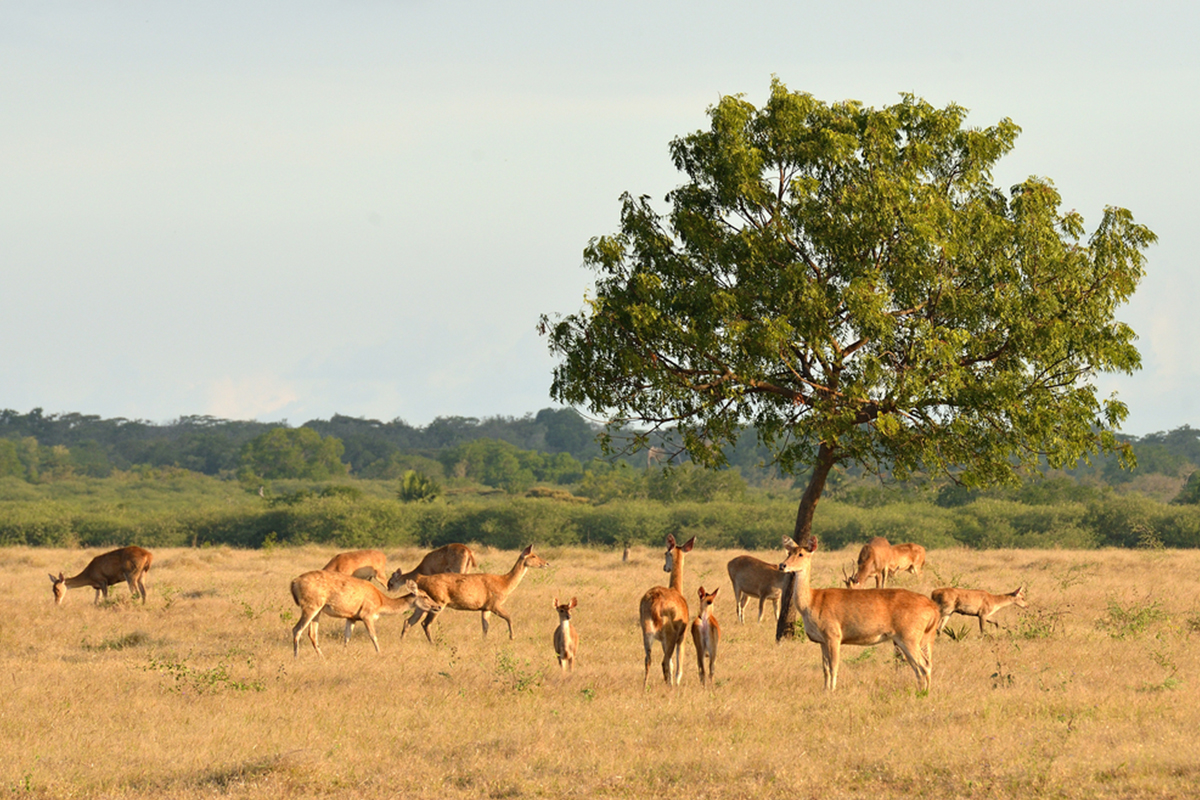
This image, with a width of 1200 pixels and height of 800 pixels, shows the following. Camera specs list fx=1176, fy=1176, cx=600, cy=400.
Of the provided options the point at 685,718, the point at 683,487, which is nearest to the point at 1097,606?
the point at 685,718

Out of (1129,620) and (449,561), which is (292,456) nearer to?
(449,561)

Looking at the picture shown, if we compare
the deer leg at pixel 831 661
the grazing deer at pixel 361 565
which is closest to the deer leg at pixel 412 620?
the grazing deer at pixel 361 565

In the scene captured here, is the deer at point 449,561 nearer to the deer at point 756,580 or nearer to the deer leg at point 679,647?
the deer at point 756,580

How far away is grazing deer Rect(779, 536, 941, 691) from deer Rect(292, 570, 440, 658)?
581 centimetres

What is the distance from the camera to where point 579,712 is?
11414mm

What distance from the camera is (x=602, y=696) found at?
488 inches

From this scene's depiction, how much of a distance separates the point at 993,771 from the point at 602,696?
15.0 ft

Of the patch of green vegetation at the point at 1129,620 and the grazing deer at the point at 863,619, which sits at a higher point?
the grazing deer at the point at 863,619

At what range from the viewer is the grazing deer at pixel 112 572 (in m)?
21.7

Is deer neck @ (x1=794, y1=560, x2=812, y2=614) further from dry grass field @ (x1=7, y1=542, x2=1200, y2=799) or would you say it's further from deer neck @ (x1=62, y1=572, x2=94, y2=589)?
deer neck @ (x1=62, y1=572, x2=94, y2=589)

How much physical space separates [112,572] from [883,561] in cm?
1509

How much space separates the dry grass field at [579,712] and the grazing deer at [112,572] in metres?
1.53

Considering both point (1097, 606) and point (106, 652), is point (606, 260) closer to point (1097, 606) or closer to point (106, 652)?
point (106, 652)

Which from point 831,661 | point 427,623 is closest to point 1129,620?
point 831,661
